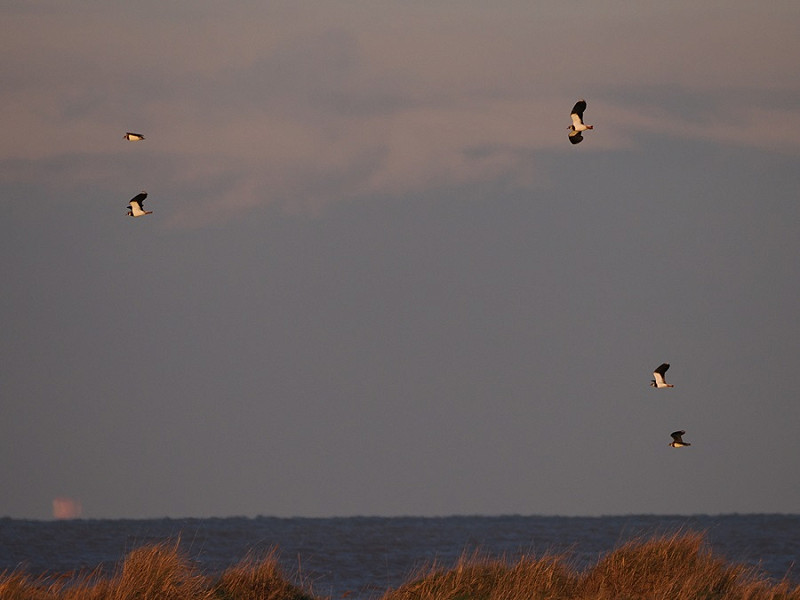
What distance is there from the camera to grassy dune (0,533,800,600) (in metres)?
21.5

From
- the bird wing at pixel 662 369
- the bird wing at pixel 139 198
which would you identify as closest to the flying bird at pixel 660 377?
the bird wing at pixel 662 369

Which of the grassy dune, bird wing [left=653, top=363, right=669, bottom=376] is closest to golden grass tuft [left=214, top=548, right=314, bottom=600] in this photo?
the grassy dune

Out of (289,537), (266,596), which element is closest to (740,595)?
(266,596)

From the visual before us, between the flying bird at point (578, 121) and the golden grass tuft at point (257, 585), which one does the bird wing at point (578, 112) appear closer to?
Result: the flying bird at point (578, 121)

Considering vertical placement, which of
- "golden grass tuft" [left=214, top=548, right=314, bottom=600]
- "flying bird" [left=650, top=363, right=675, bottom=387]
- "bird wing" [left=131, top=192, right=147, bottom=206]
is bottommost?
"golden grass tuft" [left=214, top=548, right=314, bottom=600]

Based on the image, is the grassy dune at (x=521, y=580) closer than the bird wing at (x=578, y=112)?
Yes

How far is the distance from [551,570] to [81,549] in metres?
36.3

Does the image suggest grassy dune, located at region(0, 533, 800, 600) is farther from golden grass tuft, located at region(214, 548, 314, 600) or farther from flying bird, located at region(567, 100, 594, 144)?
flying bird, located at region(567, 100, 594, 144)

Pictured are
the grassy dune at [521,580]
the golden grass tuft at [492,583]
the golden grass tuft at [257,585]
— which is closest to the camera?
the grassy dune at [521,580]

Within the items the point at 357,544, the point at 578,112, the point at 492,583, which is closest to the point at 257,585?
the point at 492,583

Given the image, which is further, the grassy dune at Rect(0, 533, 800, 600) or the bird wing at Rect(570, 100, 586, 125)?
the bird wing at Rect(570, 100, 586, 125)

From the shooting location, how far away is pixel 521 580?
76.5 feet

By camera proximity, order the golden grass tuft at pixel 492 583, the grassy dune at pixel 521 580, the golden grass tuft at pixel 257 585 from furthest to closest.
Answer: the golden grass tuft at pixel 492 583 → the golden grass tuft at pixel 257 585 → the grassy dune at pixel 521 580

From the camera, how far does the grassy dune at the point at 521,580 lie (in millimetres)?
21484
